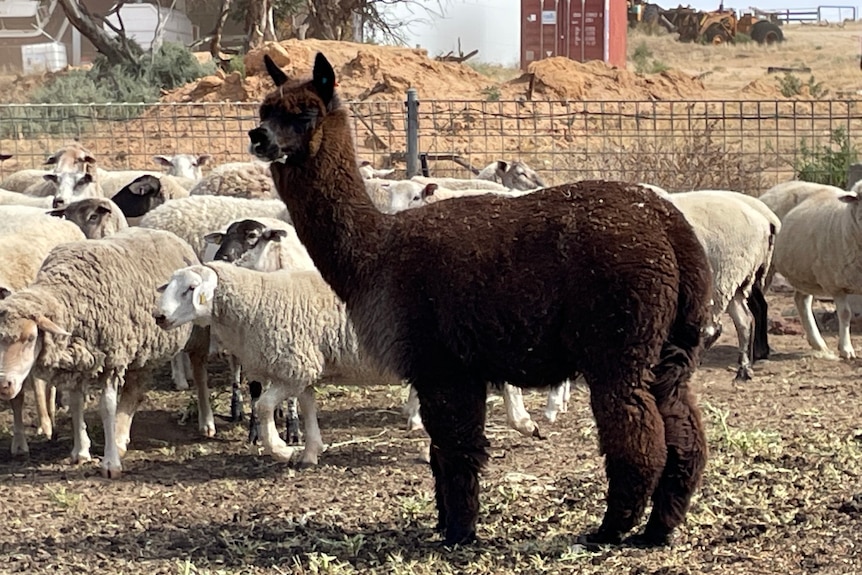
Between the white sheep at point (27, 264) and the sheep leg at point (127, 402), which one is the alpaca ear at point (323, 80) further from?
the white sheep at point (27, 264)

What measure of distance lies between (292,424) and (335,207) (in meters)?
2.82

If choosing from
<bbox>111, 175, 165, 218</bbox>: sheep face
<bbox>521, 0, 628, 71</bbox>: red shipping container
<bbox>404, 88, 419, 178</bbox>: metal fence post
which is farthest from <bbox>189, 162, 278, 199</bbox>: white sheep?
<bbox>521, 0, 628, 71</bbox>: red shipping container

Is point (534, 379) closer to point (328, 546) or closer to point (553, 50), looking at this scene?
point (328, 546)

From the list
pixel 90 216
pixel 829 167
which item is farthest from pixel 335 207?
pixel 829 167

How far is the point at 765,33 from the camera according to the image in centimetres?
5956

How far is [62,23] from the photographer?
5153 cm

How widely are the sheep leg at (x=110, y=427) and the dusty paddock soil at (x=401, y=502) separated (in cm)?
13

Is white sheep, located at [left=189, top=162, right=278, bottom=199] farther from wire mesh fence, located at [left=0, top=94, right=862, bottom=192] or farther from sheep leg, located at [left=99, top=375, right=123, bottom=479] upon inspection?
sheep leg, located at [left=99, top=375, right=123, bottom=479]

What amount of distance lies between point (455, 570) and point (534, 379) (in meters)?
0.93

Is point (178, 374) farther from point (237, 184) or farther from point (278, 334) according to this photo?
point (278, 334)

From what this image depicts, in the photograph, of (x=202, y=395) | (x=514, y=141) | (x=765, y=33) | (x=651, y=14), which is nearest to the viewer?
(x=202, y=395)

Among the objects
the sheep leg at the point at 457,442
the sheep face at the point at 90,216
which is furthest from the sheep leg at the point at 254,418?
the sheep leg at the point at 457,442

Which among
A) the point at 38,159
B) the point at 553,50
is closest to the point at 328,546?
the point at 38,159

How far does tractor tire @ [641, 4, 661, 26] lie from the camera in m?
61.7
